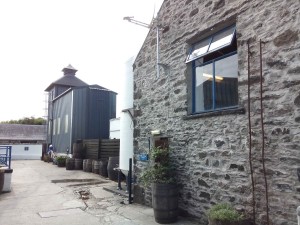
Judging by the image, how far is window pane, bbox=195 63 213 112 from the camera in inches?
269

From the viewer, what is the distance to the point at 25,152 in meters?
36.1

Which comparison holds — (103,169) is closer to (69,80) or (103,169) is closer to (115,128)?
(115,128)

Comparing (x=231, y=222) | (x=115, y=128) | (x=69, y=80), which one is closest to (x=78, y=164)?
(x=115, y=128)

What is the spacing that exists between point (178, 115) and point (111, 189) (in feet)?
15.1

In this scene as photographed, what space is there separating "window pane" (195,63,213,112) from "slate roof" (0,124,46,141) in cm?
4103

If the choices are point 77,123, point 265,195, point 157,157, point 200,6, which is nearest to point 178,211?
point 157,157

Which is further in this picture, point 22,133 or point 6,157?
point 22,133

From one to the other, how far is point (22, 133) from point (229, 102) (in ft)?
145

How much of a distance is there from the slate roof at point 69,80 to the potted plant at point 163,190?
28046mm

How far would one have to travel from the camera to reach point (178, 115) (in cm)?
750

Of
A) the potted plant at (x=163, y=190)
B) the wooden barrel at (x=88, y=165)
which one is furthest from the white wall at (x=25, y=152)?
the potted plant at (x=163, y=190)

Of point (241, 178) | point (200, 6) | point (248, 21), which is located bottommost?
point (241, 178)

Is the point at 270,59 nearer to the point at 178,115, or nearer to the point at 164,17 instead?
the point at 178,115

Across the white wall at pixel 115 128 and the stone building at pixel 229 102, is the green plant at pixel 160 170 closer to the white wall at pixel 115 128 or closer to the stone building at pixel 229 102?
the stone building at pixel 229 102
